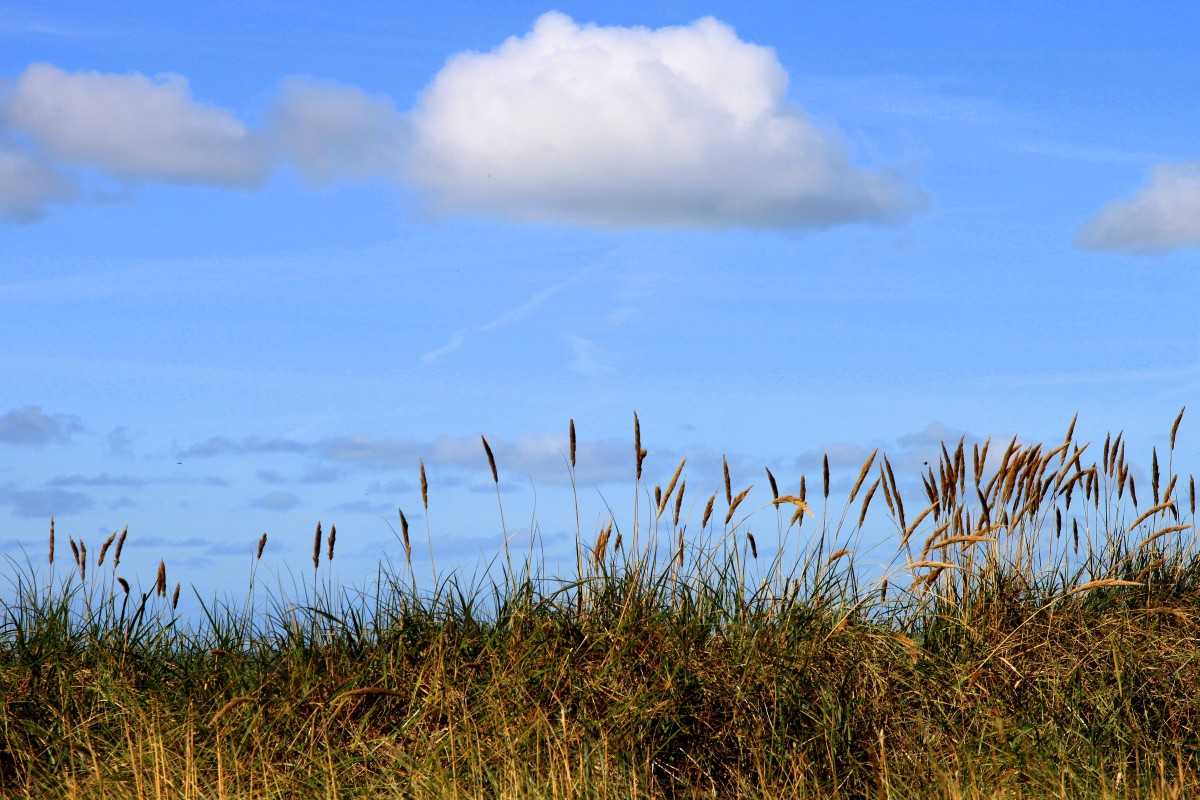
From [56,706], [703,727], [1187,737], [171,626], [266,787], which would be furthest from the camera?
[171,626]

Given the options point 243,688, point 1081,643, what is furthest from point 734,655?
point 243,688

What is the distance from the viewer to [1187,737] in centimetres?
468

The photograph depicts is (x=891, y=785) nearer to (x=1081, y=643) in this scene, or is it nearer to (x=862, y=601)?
(x=862, y=601)

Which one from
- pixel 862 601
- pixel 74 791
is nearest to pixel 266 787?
pixel 74 791

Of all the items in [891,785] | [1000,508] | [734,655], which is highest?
[1000,508]

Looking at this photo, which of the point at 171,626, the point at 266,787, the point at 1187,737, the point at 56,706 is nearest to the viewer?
the point at 266,787

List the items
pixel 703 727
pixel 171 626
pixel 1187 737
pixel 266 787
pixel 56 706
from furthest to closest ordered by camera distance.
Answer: pixel 171 626
pixel 56 706
pixel 1187 737
pixel 703 727
pixel 266 787

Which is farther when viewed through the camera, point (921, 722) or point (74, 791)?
point (921, 722)

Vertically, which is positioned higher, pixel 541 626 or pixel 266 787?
pixel 541 626

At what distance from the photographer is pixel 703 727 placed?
4.38m

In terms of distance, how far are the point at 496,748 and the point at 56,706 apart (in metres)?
2.16

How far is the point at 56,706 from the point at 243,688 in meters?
0.88

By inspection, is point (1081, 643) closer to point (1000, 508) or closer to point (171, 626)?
point (1000, 508)

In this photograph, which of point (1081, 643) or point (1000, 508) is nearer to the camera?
point (1081, 643)
